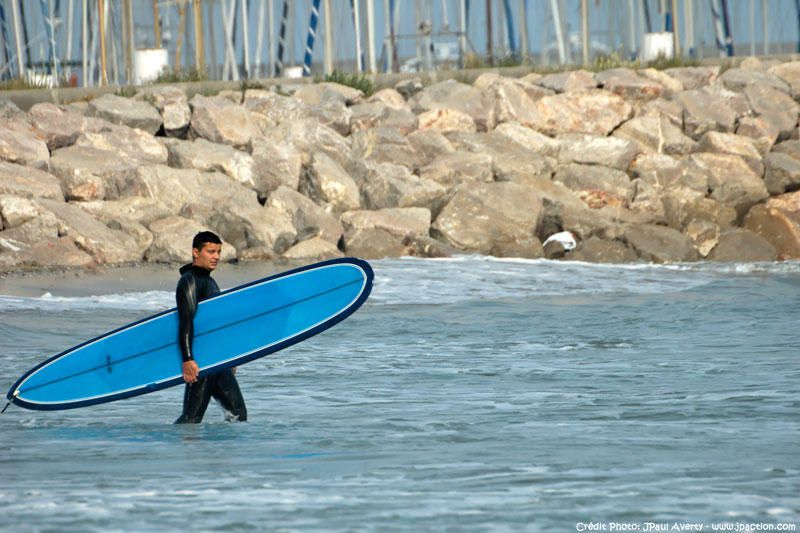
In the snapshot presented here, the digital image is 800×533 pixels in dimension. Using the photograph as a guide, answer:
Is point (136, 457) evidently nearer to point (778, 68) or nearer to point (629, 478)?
point (629, 478)

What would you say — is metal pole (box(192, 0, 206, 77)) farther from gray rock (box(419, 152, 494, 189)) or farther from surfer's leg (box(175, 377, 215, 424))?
surfer's leg (box(175, 377, 215, 424))

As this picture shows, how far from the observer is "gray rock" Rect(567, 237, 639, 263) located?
Answer: 1919cm

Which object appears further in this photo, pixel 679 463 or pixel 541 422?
pixel 541 422

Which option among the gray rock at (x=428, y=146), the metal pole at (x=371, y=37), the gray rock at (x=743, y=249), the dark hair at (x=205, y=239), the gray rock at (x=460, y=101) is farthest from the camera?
the metal pole at (x=371, y=37)

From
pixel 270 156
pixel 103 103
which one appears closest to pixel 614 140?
pixel 270 156

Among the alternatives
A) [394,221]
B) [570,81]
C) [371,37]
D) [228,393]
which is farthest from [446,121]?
[228,393]

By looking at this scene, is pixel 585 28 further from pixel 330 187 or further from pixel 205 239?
pixel 205 239

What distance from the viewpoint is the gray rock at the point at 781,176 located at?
22.8 m

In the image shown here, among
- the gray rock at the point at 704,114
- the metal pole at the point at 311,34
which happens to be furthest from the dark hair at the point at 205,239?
the metal pole at the point at 311,34

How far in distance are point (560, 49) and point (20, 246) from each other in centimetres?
1776

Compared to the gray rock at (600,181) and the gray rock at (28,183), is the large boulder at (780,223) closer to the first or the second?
the gray rock at (600,181)

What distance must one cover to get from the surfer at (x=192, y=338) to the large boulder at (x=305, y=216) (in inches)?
399

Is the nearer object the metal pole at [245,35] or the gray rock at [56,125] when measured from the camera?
the gray rock at [56,125]

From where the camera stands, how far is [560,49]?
3178 cm
